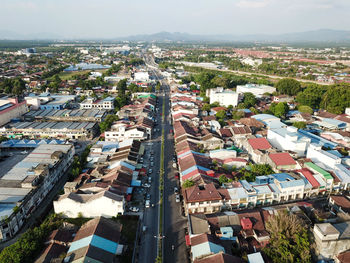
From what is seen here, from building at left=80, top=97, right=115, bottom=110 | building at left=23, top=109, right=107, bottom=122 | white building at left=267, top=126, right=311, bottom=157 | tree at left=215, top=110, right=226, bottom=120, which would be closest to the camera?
white building at left=267, top=126, right=311, bottom=157

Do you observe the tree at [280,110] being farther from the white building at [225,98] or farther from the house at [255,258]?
the house at [255,258]

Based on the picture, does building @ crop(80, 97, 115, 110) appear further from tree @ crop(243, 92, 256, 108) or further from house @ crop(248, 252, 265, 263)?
house @ crop(248, 252, 265, 263)

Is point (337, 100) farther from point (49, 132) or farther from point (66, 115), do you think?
point (49, 132)

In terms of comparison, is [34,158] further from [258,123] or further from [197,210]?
[258,123]

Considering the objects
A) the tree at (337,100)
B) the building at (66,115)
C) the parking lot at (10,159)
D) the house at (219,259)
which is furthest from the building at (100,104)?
the tree at (337,100)

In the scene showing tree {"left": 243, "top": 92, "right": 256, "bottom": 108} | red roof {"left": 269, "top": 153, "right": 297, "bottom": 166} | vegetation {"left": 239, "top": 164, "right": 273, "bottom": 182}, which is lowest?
vegetation {"left": 239, "top": 164, "right": 273, "bottom": 182}

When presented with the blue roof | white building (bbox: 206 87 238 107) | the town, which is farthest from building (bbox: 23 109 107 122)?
the blue roof

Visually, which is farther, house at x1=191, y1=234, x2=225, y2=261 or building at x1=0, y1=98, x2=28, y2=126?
building at x1=0, y1=98, x2=28, y2=126

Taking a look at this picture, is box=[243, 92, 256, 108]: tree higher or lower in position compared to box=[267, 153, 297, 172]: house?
higher
